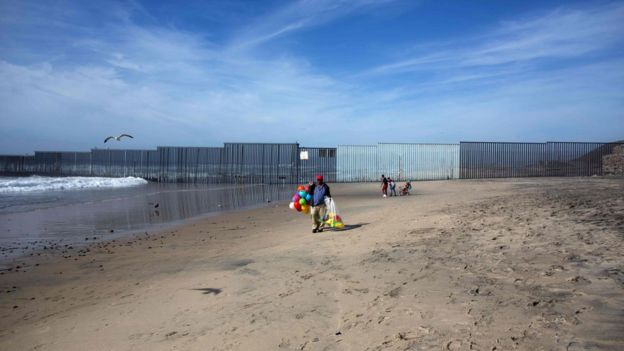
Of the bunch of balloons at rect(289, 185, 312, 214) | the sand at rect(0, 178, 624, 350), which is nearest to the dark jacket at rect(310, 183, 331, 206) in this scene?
the bunch of balloons at rect(289, 185, 312, 214)

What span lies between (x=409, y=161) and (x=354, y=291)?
25.1 m

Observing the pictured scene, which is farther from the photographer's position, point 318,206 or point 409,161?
point 409,161

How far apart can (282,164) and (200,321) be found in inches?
1078

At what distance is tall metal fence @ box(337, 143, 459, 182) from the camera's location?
2956cm

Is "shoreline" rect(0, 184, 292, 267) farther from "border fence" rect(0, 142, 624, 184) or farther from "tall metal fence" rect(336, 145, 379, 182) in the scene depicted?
"tall metal fence" rect(336, 145, 379, 182)

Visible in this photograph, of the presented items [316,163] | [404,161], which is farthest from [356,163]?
[404,161]

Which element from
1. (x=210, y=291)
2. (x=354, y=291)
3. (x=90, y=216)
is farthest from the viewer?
(x=90, y=216)

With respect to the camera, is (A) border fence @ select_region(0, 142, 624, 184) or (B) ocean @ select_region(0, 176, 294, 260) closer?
(B) ocean @ select_region(0, 176, 294, 260)

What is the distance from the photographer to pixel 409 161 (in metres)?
29.7

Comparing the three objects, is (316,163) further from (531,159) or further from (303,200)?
(303,200)

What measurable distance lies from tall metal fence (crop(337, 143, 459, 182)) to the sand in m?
19.9

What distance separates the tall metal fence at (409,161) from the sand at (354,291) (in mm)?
19903

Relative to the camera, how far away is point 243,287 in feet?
20.1

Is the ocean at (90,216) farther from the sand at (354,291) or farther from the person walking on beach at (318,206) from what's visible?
the person walking on beach at (318,206)
